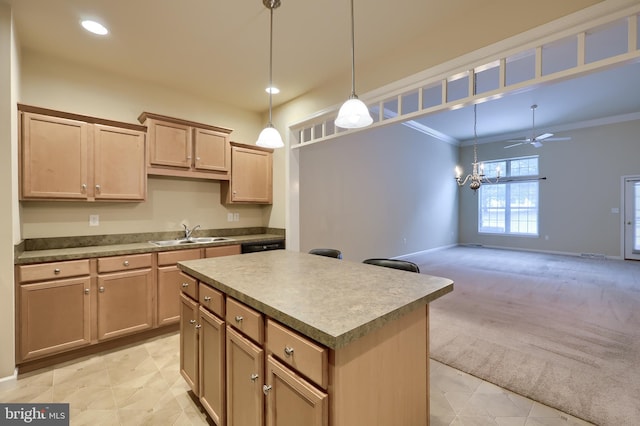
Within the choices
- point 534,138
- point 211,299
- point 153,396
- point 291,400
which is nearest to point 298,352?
point 291,400

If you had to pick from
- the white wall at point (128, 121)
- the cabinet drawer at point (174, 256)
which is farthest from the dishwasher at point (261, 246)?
the cabinet drawer at point (174, 256)

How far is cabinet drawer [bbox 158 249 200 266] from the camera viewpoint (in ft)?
9.50

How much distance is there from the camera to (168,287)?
9.64 ft

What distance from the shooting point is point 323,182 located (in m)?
5.01

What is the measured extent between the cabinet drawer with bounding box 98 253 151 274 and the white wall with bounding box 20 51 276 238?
65cm

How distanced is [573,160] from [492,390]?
25.5ft

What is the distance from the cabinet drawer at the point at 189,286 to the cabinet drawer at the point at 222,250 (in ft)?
4.08

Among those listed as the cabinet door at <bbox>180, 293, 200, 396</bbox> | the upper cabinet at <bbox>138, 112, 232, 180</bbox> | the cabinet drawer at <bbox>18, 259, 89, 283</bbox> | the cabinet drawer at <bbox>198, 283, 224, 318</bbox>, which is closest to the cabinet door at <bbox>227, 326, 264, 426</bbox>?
the cabinet drawer at <bbox>198, 283, 224, 318</bbox>

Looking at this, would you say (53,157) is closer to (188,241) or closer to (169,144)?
(169,144)

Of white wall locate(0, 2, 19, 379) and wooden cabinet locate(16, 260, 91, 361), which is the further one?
wooden cabinet locate(16, 260, 91, 361)

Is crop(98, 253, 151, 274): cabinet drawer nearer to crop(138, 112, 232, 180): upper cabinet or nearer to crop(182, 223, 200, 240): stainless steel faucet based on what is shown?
crop(182, 223, 200, 240): stainless steel faucet

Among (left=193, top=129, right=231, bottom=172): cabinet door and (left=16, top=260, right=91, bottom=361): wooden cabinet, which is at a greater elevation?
(left=193, top=129, right=231, bottom=172): cabinet door

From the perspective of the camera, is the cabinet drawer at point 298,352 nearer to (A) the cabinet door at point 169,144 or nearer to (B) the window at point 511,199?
(A) the cabinet door at point 169,144

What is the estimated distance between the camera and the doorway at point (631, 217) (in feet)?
21.1
